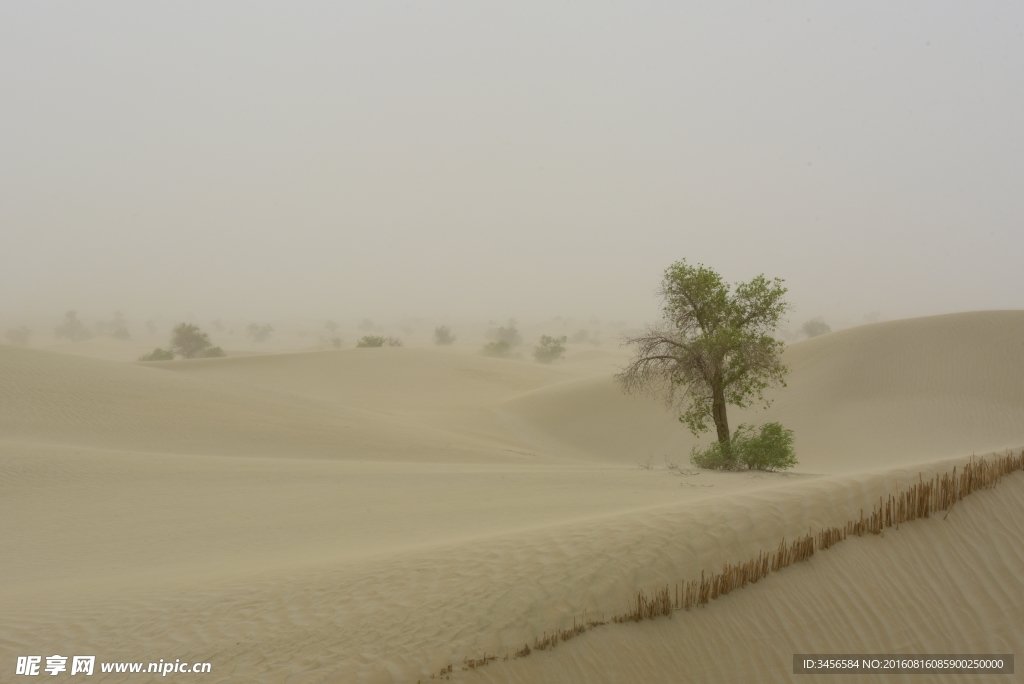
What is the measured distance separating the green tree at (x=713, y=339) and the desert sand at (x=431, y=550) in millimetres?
3021

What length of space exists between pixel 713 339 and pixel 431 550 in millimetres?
10885

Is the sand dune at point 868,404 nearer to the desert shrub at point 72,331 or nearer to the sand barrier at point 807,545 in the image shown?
the sand barrier at point 807,545

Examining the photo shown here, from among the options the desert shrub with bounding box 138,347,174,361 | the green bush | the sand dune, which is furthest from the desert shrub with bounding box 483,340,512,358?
the green bush

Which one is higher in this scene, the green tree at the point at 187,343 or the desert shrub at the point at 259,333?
the desert shrub at the point at 259,333

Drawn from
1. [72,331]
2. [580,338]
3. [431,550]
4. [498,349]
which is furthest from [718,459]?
[72,331]

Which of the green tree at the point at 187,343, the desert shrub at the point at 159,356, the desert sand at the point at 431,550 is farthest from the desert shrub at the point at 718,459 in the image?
the green tree at the point at 187,343

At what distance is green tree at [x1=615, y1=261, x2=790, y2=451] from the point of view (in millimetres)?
15859

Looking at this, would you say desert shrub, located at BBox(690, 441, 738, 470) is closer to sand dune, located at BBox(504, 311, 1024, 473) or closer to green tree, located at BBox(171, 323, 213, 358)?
sand dune, located at BBox(504, 311, 1024, 473)

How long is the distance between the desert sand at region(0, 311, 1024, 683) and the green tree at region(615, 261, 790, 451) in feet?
9.91

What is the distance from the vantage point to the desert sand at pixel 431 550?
4.98 meters

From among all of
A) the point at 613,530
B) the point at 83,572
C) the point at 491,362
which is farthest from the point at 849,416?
the point at 491,362

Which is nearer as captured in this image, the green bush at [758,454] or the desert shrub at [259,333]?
the green bush at [758,454]

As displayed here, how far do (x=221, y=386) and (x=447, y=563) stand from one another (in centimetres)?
2096

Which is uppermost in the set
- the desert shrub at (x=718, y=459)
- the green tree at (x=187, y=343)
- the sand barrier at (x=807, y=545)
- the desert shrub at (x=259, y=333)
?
the desert shrub at (x=259, y=333)
